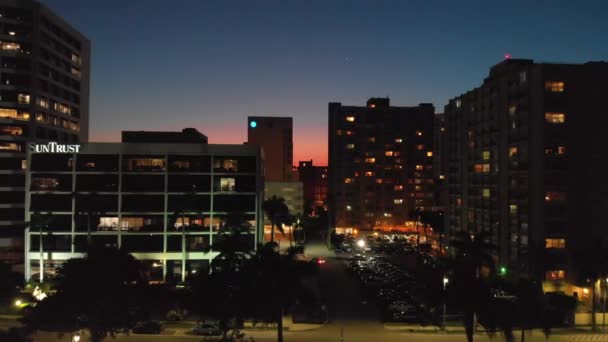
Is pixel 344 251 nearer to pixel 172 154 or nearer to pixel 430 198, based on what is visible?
pixel 172 154

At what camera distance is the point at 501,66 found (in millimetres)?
97062

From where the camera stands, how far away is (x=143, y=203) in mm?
A: 82812

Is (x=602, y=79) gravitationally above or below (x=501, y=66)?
below

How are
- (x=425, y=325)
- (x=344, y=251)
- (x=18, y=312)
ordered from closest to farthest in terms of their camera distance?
(x=425, y=325) → (x=18, y=312) → (x=344, y=251)

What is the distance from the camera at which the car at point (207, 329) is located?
164 feet

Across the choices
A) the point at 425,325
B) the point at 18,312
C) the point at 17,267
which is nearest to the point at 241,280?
the point at 425,325

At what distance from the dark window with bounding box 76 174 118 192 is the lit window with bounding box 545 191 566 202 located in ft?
222

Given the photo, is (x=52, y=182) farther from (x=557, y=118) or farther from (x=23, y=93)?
(x=557, y=118)

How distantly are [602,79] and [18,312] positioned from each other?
85618mm

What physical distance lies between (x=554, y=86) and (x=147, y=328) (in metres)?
66.2

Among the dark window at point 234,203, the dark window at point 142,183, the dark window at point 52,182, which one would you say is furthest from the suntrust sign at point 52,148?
the dark window at point 234,203

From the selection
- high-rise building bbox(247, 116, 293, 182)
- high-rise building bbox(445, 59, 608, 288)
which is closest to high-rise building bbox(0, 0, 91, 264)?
high-rise building bbox(247, 116, 293, 182)

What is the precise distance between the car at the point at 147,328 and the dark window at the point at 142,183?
1378 inches

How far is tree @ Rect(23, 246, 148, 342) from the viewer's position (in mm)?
41875
